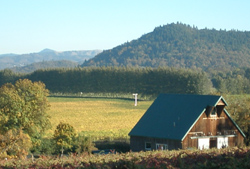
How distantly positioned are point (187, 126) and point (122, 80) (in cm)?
9887

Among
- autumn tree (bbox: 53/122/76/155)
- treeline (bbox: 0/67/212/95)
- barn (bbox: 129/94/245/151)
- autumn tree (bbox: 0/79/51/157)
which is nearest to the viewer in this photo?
barn (bbox: 129/94/245/151)

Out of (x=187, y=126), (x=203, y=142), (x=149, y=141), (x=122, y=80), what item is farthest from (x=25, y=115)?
(x=122, y=80)

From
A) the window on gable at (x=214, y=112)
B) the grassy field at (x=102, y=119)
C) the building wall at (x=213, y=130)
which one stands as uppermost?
the window on gable at (x=214, y=112)

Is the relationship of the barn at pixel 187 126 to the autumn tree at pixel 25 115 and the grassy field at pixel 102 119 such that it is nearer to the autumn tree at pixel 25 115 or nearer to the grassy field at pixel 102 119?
the autumn tree at pixel 25 115

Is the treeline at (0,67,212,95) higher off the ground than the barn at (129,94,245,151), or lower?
higher

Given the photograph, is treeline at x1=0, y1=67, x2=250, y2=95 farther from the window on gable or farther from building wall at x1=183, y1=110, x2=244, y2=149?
the window on gable

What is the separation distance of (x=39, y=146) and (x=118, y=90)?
91.4m

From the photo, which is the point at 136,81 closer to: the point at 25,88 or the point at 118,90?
the point at 118,90

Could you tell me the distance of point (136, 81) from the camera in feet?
429

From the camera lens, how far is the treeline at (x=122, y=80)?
4710 inches

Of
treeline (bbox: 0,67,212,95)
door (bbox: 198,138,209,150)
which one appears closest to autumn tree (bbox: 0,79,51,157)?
door (bbox: 198,138,209,150)

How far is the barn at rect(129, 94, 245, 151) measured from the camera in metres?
35.3

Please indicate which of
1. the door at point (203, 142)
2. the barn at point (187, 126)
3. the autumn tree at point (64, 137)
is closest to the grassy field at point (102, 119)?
the autumn tree at point (64, 137)

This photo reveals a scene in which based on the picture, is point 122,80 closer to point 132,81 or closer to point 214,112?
point 132,81
